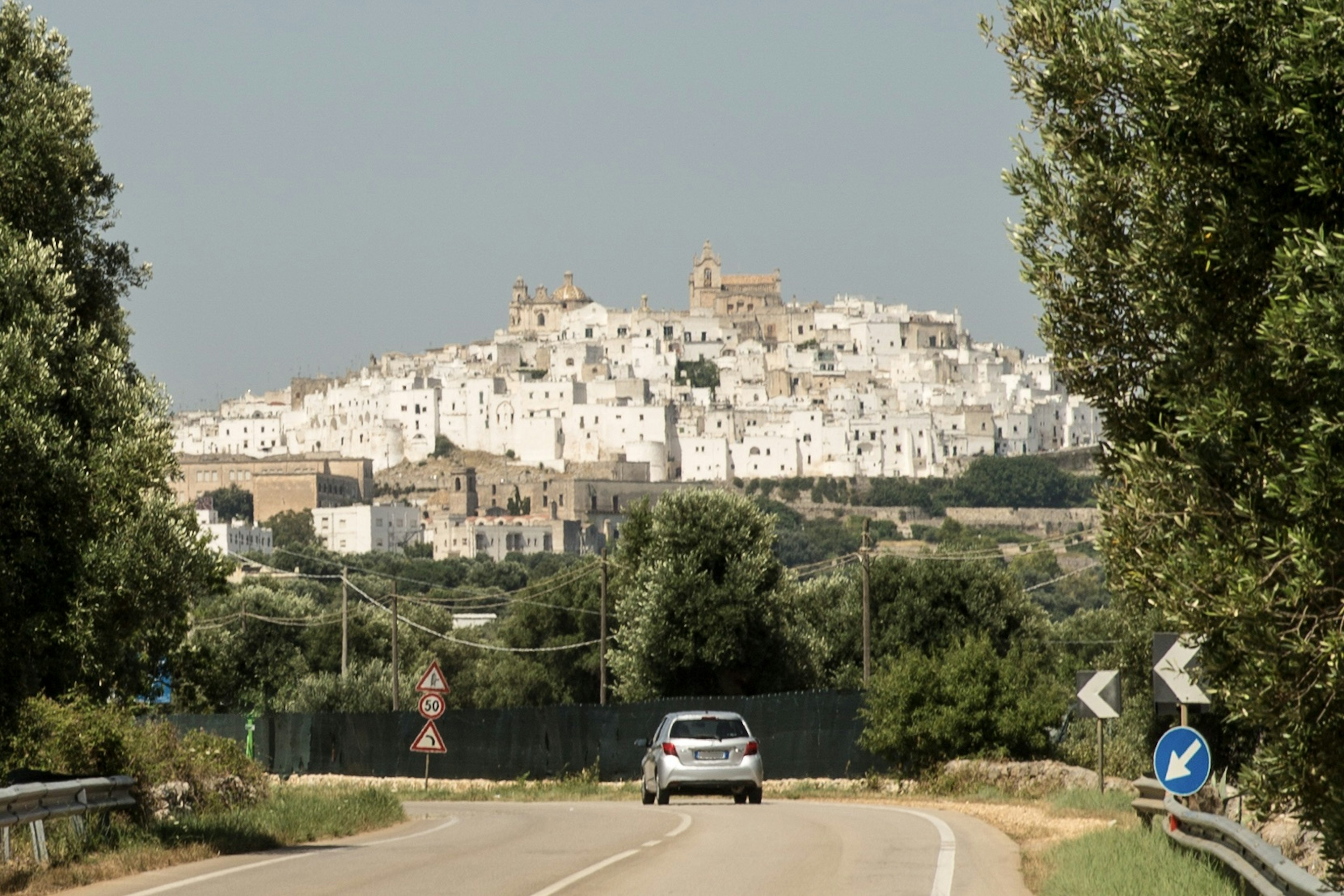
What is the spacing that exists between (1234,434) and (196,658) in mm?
22020

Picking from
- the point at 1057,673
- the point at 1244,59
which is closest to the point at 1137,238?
the point at 1244,59

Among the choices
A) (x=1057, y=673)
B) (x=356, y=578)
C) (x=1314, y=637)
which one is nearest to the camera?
(x=1314, y=637)

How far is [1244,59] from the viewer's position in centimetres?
727

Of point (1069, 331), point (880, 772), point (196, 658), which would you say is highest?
point (1069, 331)

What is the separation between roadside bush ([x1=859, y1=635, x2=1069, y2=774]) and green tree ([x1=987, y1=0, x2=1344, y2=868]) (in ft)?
65.3

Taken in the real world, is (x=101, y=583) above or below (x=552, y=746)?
above

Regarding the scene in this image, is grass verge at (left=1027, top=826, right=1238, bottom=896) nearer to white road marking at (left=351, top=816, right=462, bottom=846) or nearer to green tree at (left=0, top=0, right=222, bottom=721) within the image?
white road marking at (left=351, top=816, right=462, bottom=846)

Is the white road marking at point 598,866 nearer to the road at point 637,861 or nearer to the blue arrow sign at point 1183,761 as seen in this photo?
the road at point 637,861

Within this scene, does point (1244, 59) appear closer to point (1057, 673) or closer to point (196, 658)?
point (196, 658)

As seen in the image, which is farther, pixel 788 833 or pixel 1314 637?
pixel 788 833

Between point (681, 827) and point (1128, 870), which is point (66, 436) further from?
point (1128, 870)

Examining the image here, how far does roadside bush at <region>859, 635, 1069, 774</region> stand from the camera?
28.2 metres

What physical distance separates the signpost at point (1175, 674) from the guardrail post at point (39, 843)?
756 centimetres

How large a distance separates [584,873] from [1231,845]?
4.44 metres
